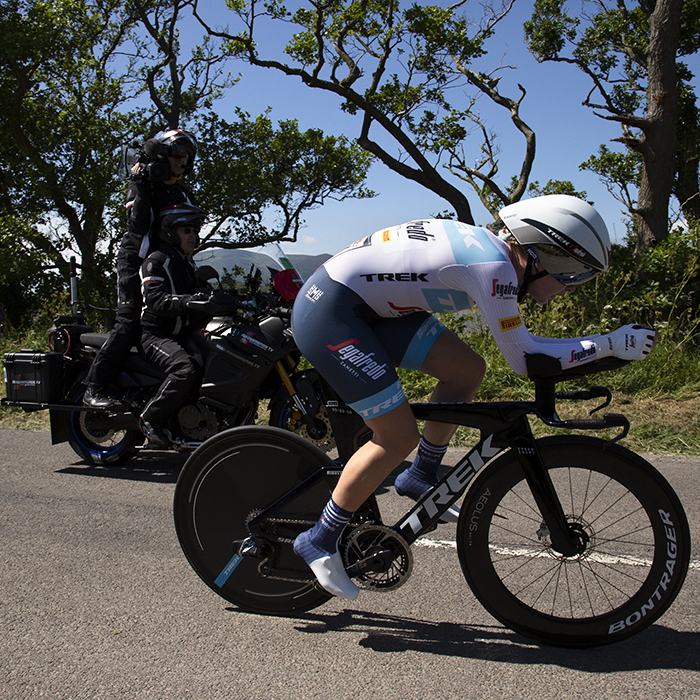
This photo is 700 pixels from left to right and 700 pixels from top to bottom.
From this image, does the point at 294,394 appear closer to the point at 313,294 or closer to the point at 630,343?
the point at 313,294

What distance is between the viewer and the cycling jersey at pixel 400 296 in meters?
2.46

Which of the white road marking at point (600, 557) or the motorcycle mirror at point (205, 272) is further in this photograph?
the motorcycle mirror at point (205, 272)

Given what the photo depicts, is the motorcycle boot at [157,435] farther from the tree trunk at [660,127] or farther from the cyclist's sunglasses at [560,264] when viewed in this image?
the tree trunk at [660,127]

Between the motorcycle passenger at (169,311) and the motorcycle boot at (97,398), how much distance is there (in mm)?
343

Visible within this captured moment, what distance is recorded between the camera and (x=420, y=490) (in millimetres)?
2975

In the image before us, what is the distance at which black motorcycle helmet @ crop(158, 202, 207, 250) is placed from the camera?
5.38 meters

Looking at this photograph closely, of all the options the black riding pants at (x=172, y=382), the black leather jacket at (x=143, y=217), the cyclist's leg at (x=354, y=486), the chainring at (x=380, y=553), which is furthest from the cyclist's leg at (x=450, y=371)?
the black leather jacket at (x=143, y=217)

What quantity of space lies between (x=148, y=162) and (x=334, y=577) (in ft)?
14.2

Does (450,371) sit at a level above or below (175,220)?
below

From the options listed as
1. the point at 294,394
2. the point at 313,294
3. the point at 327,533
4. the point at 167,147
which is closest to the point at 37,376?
the point at 167,147

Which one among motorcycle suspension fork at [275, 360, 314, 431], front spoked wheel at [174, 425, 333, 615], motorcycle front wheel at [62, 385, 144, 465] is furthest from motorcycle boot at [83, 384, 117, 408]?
front spoked wheel at [174, 425, 333, 615]

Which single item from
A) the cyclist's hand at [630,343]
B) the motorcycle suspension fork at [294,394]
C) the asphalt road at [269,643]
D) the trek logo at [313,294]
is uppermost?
the trek logo at [313,294]

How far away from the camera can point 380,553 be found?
8.77ft

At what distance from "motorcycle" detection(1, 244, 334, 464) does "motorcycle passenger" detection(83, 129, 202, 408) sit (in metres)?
0.14
